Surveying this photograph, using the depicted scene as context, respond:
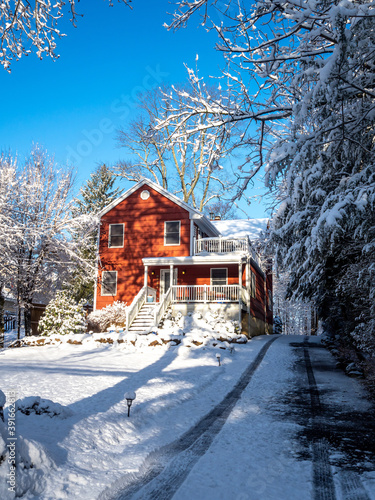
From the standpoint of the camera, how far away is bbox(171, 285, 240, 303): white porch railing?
792 inches

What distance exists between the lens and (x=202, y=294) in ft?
70.2

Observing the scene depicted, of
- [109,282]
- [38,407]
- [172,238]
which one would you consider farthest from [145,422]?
[109,282]

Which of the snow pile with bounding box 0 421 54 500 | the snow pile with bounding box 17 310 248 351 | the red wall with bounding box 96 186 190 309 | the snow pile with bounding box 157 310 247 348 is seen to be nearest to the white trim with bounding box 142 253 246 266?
the red wall with bounding box 96 186 190 309

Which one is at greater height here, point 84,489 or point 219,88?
point 219,88

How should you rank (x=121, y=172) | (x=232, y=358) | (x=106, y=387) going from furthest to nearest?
(x=121, y=172)
(x=232, y=358)
(x=106, y=387)

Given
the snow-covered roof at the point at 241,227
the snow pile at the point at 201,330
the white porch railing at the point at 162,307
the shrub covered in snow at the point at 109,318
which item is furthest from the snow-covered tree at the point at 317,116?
the snow-covered roof at the point at 241,227

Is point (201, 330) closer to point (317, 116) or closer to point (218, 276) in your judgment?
point (218, 276)

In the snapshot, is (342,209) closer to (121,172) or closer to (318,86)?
(318,86)

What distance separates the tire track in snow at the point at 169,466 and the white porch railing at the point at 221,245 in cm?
1546

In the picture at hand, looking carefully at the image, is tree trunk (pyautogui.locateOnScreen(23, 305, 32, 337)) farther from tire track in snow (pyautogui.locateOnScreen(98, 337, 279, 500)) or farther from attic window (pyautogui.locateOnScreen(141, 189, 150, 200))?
tire track in snow (pyautogui.locateOnScreen(98, 337, 279, 500))

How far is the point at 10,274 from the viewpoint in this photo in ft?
60.2

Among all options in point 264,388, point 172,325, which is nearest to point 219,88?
point 264,388

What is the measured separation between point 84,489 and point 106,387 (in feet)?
15.7

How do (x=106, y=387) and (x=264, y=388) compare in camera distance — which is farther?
(x=264, y=388)
